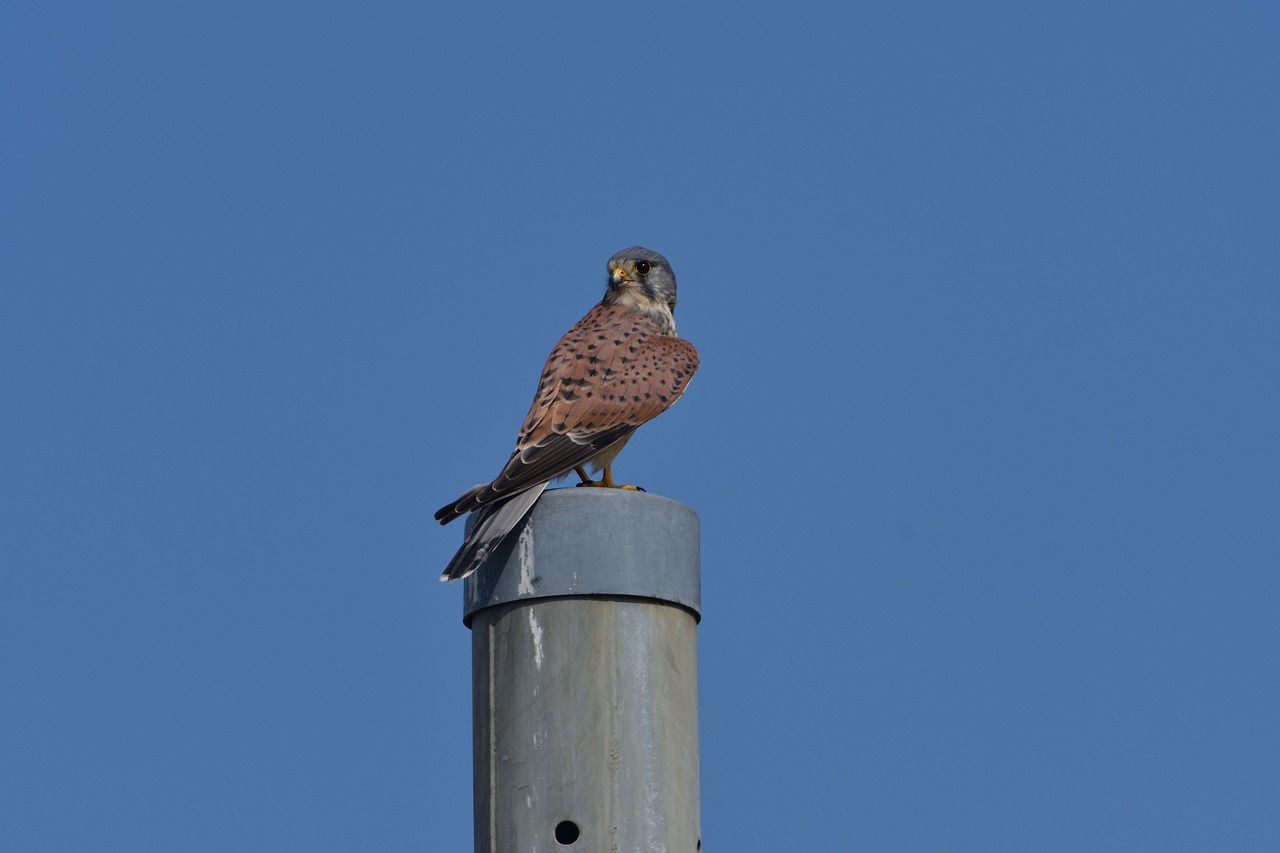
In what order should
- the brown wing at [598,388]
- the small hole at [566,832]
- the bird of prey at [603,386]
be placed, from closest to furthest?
the small hole at [566,832]
the bird of prey at [603,386]
the brown wing at [598,388]

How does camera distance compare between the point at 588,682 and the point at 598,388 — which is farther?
the point at 598,388

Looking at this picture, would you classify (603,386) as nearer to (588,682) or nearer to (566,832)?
(588,682)

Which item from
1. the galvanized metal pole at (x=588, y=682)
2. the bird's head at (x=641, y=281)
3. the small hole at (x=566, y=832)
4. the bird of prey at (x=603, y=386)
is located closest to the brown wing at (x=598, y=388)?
the bird of prey at (x=603, y=386)

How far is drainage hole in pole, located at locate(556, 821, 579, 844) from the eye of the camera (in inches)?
153

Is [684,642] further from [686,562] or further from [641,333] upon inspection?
[641,333]

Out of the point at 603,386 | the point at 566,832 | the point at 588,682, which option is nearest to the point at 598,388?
the point at 603,386

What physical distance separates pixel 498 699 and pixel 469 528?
0.77m

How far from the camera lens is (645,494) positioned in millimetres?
4266

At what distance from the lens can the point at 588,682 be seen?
12.9ft

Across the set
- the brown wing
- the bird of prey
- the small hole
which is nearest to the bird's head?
the bird of prey

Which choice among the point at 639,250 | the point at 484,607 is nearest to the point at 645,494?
the point at 484,607

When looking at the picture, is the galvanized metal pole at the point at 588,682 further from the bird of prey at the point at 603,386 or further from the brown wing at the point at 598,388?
the brown wing at the point at 598,388

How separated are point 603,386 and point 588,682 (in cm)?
220

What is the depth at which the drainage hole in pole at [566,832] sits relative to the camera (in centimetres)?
389
